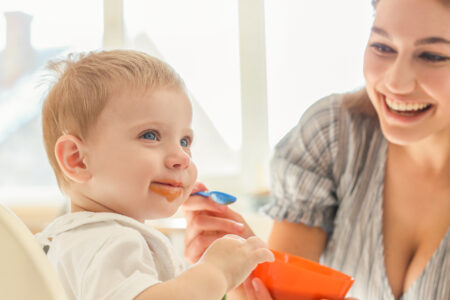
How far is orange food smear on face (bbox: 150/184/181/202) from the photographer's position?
0.86 m

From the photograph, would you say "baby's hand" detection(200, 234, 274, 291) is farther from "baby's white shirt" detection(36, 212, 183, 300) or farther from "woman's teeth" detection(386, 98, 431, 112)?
"woman's teeth" detection(386, 98, 431, 112)

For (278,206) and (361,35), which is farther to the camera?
(361,35)

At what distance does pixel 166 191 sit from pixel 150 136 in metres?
0.09

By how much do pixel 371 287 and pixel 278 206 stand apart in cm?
32

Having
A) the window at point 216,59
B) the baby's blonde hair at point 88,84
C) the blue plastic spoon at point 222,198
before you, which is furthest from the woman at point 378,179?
the window at point 216,59

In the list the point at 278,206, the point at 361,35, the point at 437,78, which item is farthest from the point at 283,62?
the point at 437,78

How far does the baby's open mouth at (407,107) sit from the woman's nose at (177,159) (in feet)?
2.18

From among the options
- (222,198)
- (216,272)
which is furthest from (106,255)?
(222,198)

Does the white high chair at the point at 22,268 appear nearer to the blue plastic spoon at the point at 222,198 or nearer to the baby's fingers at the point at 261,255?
the baby's fingers at the point at 261,255

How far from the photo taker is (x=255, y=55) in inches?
131

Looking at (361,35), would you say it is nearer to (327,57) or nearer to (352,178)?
Result: (327,57)

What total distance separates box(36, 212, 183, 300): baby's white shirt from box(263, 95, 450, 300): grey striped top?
0.74m

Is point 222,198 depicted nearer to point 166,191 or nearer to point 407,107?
point 166,191

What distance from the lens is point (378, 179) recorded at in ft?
5.04
